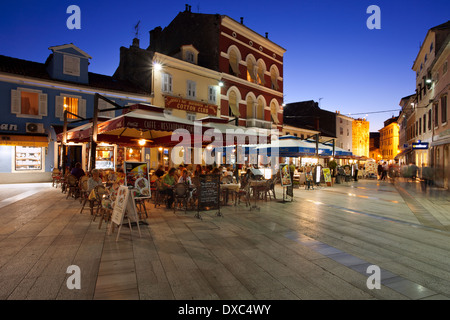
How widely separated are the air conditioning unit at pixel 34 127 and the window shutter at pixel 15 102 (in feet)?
2.92

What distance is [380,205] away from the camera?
9938 millimetres

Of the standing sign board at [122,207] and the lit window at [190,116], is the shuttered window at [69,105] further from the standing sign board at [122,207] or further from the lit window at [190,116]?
the standing sign board at [122,207]

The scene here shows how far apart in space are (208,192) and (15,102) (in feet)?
46.6

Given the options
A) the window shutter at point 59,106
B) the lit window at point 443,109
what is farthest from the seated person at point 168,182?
the lit window at point 443,109

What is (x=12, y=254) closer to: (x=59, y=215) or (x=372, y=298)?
(x=59, y=215)

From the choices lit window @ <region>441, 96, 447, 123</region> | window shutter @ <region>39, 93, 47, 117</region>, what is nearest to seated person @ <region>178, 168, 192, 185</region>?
window shutter @ <region>39, 93, 47, 117</region>

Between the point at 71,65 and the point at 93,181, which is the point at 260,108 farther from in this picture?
the point at 93,181

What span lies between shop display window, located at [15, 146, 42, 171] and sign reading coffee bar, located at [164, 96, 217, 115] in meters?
8.85

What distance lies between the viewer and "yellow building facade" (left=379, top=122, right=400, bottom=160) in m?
62.2

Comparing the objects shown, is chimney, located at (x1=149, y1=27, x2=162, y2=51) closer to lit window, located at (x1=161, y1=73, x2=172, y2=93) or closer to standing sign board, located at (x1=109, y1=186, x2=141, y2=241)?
lit window, located at (x1=161, y1=73, x2=172, y2=93)

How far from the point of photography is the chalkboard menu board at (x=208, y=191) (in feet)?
24.5

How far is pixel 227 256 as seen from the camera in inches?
174

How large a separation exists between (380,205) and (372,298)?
7.99 meters
